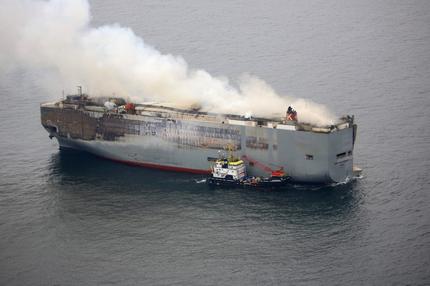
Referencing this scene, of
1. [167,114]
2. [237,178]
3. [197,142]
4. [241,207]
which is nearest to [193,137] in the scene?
[197,142]

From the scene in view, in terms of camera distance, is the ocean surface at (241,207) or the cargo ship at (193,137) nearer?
the ocean surface at (241,207)

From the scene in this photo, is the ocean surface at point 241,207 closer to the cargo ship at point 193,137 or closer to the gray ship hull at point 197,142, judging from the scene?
the gray ship hull at point 197,142

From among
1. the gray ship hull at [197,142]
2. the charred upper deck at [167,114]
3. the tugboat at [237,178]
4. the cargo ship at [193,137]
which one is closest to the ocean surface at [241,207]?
the tugboat at [237,178]

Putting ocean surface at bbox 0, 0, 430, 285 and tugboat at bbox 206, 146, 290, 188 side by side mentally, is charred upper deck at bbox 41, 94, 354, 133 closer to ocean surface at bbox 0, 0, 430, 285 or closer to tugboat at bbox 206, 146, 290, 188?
tugboat at bbox 206, 146, 290, 188

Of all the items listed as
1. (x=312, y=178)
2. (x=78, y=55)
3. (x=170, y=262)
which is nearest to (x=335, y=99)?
(x=312, y=178)

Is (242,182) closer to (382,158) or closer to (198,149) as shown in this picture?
(198,149)

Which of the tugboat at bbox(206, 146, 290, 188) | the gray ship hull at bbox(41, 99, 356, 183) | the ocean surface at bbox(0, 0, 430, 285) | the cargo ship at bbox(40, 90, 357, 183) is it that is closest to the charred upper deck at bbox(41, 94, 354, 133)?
the cargo ship at bbox(40, 90, 357, 183)

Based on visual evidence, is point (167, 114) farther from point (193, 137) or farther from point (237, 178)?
point (237, 178)

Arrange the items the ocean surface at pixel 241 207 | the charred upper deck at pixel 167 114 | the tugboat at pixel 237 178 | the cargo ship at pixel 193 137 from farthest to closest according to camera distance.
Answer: the charred upper deck at pixel 167 114
the cargo ship at pixel 193 137
the tugboat at pixel 237 178
the ocean surface at pixel 241 207
